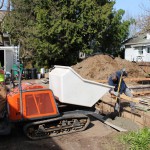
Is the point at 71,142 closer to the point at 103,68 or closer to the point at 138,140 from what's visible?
the point at 138,140

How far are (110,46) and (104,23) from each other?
478 centimetres

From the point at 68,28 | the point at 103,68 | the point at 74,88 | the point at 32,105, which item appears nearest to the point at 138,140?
the point at 74,88

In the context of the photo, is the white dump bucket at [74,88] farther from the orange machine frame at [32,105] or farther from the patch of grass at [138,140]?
the patch of grass at [138,140]

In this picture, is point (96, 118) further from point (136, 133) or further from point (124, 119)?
point (136, 133)

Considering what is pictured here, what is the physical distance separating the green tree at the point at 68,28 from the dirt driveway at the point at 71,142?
16.6 metres

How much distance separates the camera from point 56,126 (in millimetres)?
7133

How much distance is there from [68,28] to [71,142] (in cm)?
1737

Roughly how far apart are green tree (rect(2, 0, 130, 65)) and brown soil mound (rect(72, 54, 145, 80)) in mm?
4909

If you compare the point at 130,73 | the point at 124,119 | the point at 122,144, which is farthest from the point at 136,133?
the point at 130,73

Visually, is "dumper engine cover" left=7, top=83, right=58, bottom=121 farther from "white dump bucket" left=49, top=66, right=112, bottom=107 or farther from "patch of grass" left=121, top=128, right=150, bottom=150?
"patch of grass" left=121, top=128, right=150, bottom=150

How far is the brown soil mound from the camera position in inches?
697

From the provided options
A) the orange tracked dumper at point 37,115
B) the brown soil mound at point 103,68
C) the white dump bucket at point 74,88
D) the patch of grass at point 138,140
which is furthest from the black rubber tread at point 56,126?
the brown soil mound at point 103,68

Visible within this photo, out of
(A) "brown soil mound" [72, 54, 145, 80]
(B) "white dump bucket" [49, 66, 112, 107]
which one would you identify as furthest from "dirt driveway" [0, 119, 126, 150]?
(A) "brown soil mound" [72, 54, 145, 80]

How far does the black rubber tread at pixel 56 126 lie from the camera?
679 cm
